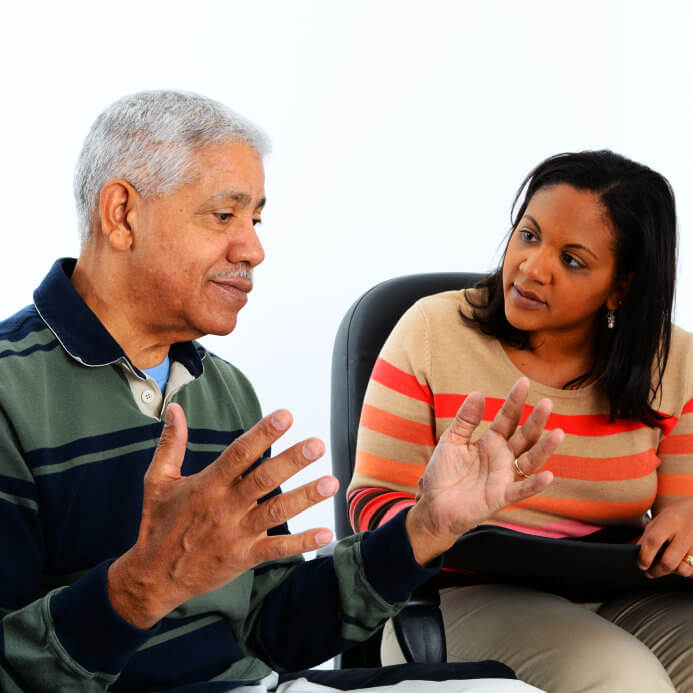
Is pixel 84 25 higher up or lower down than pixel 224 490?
higher up

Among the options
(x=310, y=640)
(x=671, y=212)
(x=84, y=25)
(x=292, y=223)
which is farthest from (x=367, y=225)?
(x=310, y=640)

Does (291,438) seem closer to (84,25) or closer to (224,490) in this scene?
(84,25)

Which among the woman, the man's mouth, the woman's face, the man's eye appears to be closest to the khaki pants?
the woman

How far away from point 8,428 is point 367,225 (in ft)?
6.62

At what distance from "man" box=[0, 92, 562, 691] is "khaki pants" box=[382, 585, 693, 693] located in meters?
0.33

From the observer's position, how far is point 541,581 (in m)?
1.56

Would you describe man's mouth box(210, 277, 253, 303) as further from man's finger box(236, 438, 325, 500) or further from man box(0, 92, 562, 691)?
man's finger box(236, 438, 325, 500)

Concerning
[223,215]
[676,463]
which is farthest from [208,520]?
[676,463]

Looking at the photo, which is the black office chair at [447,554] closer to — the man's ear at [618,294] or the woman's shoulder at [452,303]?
the woman's shoulder at [452,303]

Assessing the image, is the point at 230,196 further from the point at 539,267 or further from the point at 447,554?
the point at 539,267

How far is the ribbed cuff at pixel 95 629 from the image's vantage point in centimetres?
97

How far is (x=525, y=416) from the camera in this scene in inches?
70.9

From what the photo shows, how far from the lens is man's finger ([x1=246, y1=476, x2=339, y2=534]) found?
3.09 ft

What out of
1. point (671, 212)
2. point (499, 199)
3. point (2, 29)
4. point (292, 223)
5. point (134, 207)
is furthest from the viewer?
point (499, 199)
